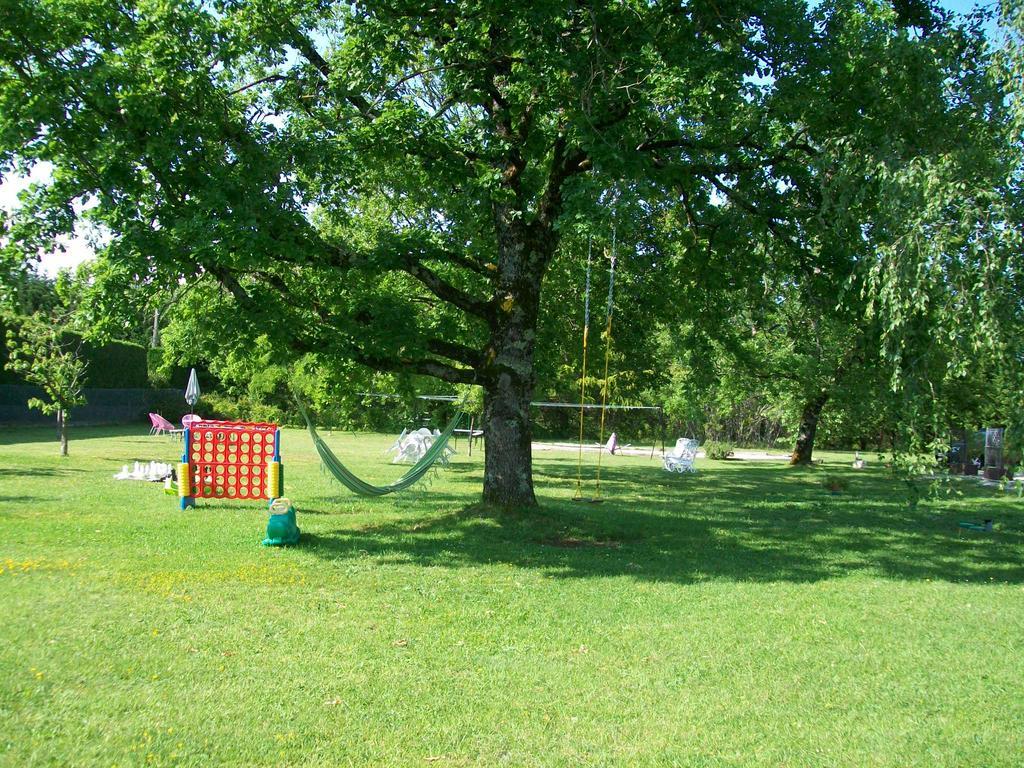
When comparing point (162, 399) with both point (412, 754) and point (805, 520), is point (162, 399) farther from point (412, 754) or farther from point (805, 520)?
point (412, 754)

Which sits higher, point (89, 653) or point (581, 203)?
point (581, 203)

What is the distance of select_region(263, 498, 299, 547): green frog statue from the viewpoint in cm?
891

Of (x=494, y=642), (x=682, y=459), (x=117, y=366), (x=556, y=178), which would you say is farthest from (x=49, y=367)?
(x=494, y=642)

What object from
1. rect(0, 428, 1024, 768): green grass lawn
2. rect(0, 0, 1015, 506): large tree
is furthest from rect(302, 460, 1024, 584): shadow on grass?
rect(0, 0, 1015, 506): large tree

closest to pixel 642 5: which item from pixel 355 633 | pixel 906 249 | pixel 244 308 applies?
pixel 906 249

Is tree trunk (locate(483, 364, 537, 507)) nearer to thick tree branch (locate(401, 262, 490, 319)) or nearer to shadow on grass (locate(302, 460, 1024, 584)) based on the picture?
shadow on grass (locate(302, 460, 1024, 584))

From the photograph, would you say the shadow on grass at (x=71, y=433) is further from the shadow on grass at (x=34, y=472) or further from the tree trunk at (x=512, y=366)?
the tree trunk at (x=512, y=366)

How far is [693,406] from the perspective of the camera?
26.0 metres

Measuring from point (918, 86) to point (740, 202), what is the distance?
293 cm

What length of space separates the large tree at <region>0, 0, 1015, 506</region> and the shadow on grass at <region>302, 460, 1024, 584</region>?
1.23 meters

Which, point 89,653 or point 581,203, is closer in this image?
point 89,653

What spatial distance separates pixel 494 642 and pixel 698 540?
5.53m

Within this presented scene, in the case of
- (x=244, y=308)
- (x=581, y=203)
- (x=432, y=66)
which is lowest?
(x=244, y=308)

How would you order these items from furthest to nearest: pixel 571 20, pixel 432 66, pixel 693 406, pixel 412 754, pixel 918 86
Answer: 1. pixel 693 406
2. pixel 432 66
3. pixel 571 20
4. pixel 918 86
5. pixel 412 754
